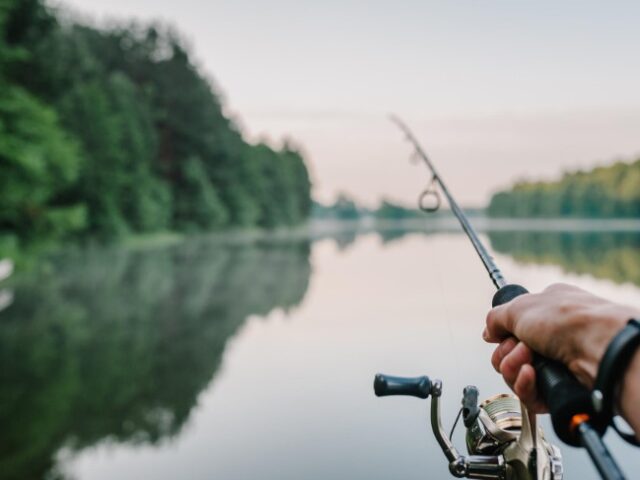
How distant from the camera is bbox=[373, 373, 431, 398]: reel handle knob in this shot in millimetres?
1576

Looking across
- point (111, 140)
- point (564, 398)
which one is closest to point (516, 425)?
point (564, 398)

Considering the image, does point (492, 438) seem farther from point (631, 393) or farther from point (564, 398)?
point (631, 393)

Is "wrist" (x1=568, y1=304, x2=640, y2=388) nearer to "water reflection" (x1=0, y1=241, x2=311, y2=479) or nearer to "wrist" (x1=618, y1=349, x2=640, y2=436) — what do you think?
"wrist" (x1=618, y1=349, x2=640, y2=436)

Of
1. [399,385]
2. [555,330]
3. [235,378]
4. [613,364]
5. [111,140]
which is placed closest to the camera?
[613,364]

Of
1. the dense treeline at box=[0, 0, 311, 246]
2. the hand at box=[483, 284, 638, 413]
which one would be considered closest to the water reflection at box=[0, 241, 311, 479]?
the dense treeline at box=[0, 0, 311, 246]

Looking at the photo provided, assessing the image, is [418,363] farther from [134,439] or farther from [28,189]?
[28,189]

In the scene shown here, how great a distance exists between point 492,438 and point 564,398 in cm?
80

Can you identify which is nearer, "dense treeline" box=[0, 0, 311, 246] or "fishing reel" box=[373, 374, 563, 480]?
"fishing reel" box=[373, 374, 563, 480]

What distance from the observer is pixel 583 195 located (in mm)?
135750

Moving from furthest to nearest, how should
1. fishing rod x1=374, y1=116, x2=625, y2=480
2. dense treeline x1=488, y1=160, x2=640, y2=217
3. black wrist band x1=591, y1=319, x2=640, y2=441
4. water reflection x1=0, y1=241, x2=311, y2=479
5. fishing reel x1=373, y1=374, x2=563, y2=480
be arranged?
1. dense treeline x1=488, y1=160, x2=640, y2=217
2. water reflection x1=0, y1=241, x2=311, y2=479
3. fishing reel x1=373, y1=374, x2=563, y2=480
4. fishing rod x1=374, y1=116, x2=625, y2=480
5. black wrist band x1=591, y1=319, x2=640, y2=441

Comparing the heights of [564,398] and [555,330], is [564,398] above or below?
below

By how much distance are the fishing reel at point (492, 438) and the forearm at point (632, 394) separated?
0.57 m

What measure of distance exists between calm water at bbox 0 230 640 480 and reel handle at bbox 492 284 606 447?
141cm

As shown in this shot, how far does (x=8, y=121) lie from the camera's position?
19.3 m
